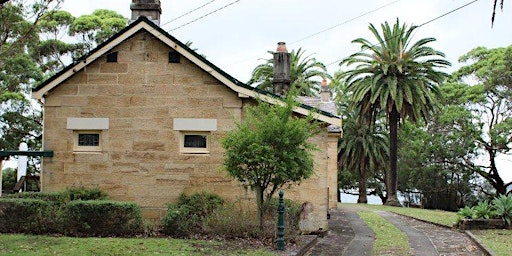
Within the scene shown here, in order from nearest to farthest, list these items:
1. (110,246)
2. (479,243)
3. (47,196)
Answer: (110,246)
(47,196)
(479,243)

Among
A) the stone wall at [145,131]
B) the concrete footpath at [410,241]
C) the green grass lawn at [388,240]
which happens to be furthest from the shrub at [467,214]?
the stone wall at [145,131]

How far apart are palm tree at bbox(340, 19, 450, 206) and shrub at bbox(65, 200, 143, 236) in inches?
1133

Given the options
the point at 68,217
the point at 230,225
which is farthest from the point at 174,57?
the point at 68,217

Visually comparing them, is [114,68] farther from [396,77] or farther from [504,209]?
[396,77]

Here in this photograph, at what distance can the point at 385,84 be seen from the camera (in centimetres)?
4303

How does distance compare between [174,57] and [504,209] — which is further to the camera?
[504,209]

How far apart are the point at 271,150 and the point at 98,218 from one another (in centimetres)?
436

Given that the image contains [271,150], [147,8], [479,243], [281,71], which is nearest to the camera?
[271,150]

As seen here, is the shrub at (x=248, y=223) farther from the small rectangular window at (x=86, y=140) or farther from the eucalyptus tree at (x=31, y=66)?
the eucalyptus tree at (x=31, y=66)

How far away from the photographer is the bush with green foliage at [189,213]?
15773mm

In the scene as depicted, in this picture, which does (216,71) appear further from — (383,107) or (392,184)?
(392,184)

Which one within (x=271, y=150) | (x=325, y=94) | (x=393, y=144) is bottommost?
(x=271, y=150)

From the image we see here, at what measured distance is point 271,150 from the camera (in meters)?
14.9

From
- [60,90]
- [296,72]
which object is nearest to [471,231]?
[60,90]
